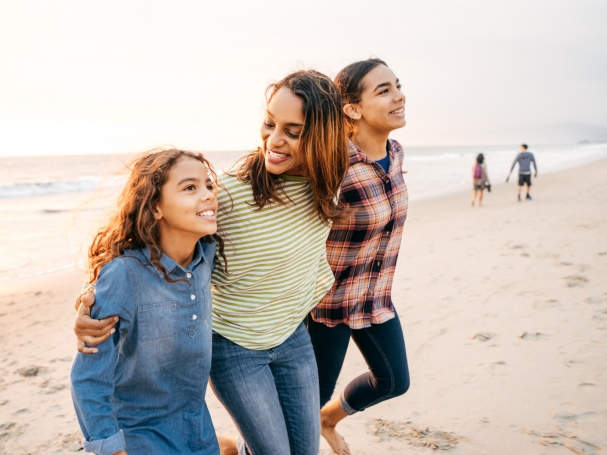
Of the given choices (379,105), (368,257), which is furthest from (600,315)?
(379,105)

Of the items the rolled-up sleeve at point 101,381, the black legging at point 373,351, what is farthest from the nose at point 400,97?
the rolled-up sleeve at point 101,381

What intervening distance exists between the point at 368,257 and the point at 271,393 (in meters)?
0.97

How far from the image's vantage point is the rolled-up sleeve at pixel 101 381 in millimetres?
1758

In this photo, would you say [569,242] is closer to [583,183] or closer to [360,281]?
[360,281]

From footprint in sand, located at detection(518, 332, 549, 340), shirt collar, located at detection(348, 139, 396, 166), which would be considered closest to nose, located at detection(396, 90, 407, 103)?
shirt collar, located at detection(348, 139, 396, 166)

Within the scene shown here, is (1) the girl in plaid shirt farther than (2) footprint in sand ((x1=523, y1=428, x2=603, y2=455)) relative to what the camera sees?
No

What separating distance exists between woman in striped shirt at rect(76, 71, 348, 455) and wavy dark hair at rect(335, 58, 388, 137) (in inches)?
23.1

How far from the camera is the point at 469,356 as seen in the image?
451 centimetres

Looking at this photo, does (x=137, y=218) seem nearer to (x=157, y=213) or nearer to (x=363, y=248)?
(x=157, y=213)

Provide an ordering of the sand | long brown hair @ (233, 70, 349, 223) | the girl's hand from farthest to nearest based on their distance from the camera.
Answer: the sand < long brown hair @ (233, 70, 349, 223) < the girl's hand

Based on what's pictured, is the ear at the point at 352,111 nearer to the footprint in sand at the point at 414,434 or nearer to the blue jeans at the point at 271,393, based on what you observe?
the blue jeans at the point at 271,393

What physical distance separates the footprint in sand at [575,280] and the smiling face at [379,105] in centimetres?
417

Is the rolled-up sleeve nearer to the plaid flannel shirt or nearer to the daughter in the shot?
the daughter

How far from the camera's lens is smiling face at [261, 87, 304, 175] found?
2395mm
